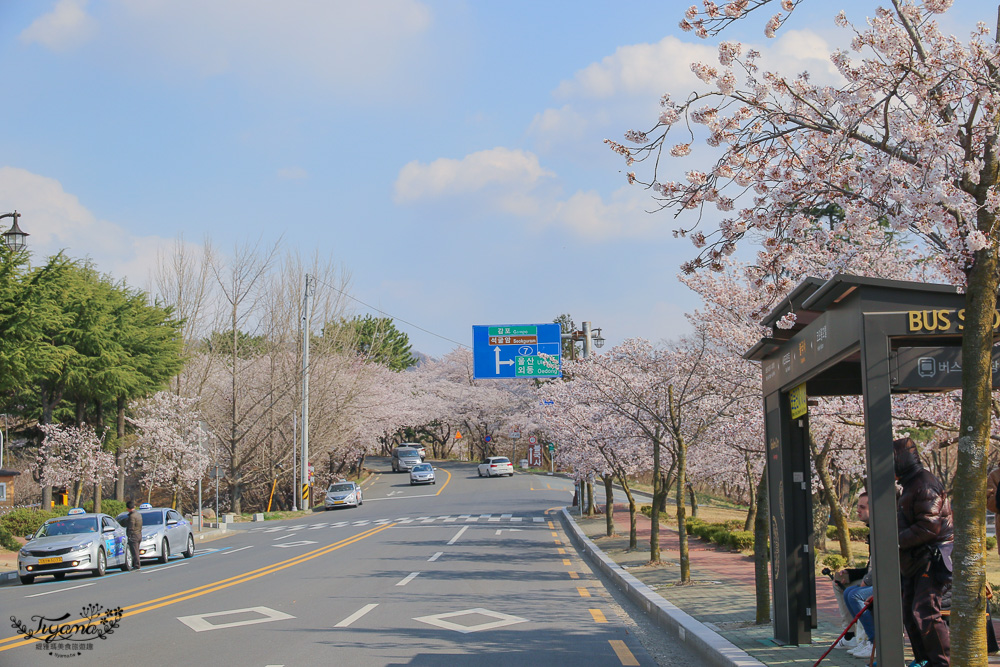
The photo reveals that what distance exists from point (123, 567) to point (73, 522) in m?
1.63

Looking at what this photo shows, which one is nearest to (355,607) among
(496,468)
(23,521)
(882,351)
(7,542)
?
(882,351)

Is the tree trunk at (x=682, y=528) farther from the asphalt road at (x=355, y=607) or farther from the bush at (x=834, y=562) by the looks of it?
the bush at (x=834, y=562)

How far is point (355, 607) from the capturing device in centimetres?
1202

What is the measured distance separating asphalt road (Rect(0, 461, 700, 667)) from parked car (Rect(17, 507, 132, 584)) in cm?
46

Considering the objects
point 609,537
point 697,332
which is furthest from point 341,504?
point 697,332

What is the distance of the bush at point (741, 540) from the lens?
59.3 feet

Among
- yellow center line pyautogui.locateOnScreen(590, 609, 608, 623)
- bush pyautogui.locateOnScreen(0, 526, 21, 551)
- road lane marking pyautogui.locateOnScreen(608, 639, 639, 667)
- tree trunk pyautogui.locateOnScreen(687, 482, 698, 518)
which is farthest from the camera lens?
bush pyautogui.locateOnScreen(0, 526, 21, 551)

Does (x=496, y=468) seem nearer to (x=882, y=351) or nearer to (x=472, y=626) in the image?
(x=472, y=626)

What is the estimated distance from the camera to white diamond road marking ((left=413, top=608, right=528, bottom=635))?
401 inches

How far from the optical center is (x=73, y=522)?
1919 centimetres

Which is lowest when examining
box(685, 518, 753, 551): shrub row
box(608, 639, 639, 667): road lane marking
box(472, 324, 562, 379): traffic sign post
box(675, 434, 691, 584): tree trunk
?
box(685, 518, 753, 551): shrub row

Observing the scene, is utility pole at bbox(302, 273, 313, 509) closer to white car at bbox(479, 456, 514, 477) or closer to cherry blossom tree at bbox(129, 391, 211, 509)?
cherry blossom tree at bbox(129, 391, 211, 509)

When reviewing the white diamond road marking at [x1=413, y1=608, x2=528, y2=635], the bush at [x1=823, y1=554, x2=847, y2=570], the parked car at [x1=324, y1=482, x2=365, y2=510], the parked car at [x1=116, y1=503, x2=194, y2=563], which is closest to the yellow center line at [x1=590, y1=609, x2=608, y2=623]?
the white diamond road marking at [x1=413, y1=608, x2=528, y2=635]

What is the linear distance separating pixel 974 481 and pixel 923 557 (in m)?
1.77
